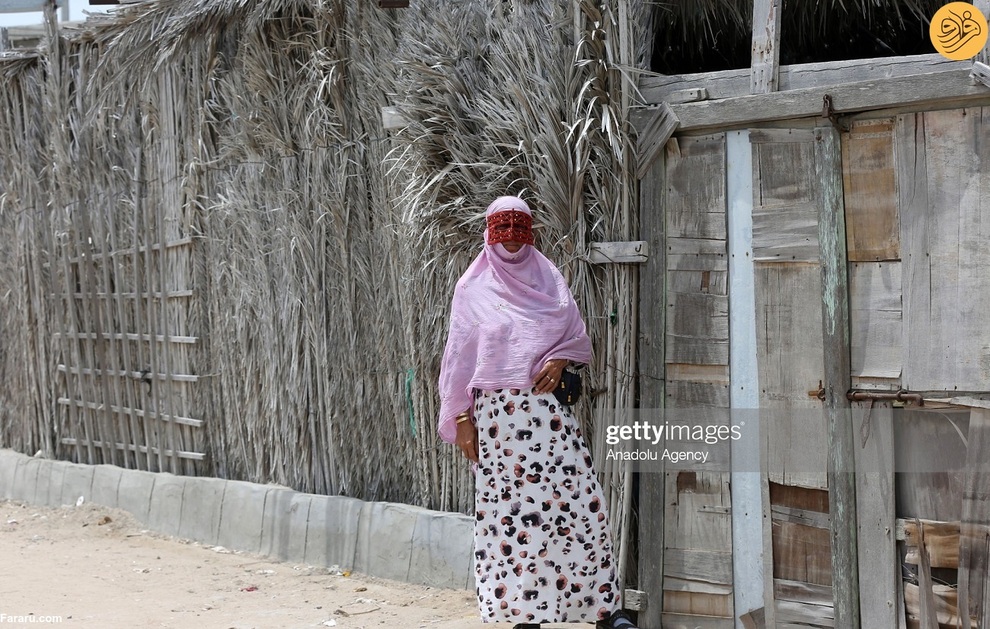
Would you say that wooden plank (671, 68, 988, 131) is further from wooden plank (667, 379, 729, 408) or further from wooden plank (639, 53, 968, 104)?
wooden plank (667, 379, 729, 408)

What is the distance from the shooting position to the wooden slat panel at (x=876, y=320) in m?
4.08

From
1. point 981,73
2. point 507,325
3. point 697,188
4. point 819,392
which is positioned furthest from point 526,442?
point 981,73

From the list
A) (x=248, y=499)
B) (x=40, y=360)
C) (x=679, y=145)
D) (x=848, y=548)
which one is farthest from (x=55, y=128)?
(x=848, y=548)

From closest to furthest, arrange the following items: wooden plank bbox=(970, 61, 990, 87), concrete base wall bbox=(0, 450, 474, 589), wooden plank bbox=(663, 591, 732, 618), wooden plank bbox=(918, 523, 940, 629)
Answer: wooden plank bbox=(970, 61, 990, 87) → wooden plank bbox=(918, 523, 940, 629) → wooden plank bbox=(663, 591, 732, 618) → concrete base wall bbox=(0, 450, 474, 589)

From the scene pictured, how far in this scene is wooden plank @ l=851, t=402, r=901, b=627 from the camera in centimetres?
411

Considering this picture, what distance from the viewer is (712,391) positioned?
459 centimetres

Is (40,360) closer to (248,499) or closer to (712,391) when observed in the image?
(248,499)

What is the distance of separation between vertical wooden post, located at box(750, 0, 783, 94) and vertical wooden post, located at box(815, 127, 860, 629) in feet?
1.02

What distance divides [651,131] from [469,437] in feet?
4.83

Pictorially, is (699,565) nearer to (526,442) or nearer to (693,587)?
(693,587)

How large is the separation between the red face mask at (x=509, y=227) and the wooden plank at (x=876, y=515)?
4.69 feet

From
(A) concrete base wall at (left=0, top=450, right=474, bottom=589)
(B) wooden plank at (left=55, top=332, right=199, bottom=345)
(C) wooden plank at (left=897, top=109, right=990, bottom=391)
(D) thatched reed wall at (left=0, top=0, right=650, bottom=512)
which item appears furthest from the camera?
(B) wooden plank at (left=55, top=332, right=199, bottom=345)

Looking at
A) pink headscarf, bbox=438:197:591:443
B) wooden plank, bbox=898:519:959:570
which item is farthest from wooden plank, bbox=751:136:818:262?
wooden plank, bbox=898:519:959:570

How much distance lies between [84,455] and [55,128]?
2427 mm
